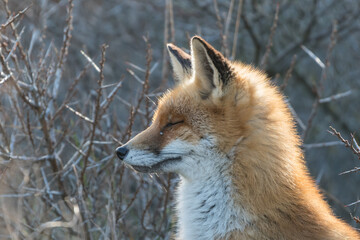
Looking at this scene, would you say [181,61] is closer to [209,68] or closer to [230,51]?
[209,68]

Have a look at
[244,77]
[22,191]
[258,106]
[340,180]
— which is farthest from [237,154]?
[340,180]

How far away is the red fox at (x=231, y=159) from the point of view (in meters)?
3.38

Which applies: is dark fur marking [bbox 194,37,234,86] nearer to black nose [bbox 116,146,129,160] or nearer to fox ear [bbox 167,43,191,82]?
fox ear [bbox 167,43,191,82]

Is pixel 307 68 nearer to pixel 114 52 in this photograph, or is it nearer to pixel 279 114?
pixel 114 52

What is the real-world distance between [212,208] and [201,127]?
61 cm

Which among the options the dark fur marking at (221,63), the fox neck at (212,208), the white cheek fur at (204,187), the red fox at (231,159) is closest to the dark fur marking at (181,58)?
the red fox at (231,159)

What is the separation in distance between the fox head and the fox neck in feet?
0.22

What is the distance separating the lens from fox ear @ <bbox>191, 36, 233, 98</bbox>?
3426mm

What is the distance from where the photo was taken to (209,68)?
3.63m

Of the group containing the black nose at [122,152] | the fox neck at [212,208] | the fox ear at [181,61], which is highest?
the fox ear at [181,61]

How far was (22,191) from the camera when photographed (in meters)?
4.88

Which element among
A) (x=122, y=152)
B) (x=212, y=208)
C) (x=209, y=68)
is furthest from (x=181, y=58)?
(x=212, y=208)

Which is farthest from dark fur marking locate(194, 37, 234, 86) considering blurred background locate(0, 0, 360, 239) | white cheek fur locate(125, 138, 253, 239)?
blurred background locate(0, 0, 360, 239)

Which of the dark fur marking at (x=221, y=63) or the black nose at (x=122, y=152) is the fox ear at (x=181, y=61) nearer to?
the dark fur marking at (x=221, y=63)
